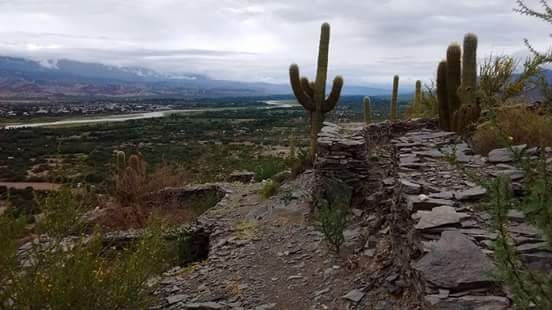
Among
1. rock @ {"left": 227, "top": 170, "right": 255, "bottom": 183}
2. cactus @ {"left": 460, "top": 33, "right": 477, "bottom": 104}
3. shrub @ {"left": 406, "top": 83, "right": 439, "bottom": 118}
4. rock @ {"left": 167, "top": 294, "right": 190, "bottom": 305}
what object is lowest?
rock @ {"left": 167, "top": 294, "right": 190, "bottom": 305}

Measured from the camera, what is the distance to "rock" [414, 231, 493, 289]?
3332 millimetres

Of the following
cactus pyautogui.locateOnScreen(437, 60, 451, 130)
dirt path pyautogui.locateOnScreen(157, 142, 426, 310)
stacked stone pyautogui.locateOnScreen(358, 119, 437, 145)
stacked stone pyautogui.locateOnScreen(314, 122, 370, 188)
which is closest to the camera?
dirt path pyautogui.locateOnScreen(157, 142, 426, 310)

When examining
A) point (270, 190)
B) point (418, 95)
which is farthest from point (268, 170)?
point (418, 95)

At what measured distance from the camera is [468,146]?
22.6ft

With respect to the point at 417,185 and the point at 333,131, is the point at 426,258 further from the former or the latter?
the point at 333,131

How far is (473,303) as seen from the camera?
3135 millimetres

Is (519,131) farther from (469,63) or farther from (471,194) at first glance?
(469,63)

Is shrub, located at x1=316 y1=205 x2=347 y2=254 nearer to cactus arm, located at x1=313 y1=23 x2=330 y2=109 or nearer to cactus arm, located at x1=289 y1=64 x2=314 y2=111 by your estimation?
cactus arm, located at x1=289 y1=64 x2=314 y2=111

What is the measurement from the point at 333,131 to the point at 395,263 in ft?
15.4

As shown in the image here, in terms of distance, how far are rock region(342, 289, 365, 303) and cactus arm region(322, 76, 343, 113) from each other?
7374 millimetres

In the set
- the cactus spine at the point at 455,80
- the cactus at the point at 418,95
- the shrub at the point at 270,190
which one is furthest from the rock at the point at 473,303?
the cactus at the point at 418,95

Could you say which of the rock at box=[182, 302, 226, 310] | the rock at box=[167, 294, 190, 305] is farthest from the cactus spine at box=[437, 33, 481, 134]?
the rock at box=[167, 294, 190, 305]

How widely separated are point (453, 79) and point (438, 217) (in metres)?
5.70

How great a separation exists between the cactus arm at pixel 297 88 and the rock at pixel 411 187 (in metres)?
7.25
